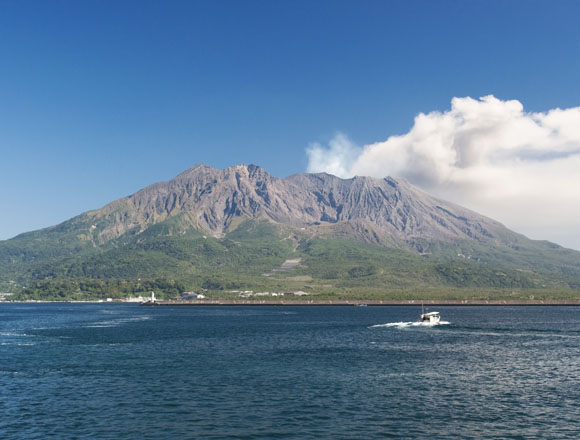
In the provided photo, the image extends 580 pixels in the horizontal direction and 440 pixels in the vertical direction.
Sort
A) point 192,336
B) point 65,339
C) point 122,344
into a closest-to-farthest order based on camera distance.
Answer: point 122,344
point 65,339
point 192,336

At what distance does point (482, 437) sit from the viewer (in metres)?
52.9

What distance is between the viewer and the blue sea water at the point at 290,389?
56.1 meters

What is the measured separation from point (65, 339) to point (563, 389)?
121786 millimetres

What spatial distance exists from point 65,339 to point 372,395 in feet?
336

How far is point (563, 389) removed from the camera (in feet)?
247

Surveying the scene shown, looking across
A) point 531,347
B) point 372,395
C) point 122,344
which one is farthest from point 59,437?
point 531,347

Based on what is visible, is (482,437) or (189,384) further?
(189,384)

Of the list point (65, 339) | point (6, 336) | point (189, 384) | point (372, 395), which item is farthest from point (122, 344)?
point (372, 395)

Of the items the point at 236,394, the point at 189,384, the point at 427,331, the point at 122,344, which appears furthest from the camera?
the point at 427,331

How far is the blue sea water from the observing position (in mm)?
56062

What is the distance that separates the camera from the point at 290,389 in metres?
74.9

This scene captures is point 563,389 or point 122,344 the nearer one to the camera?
point 563,389

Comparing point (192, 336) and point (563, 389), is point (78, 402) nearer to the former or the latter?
point (563, 389)

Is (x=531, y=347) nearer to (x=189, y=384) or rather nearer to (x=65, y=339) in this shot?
(x=189, y=384)
